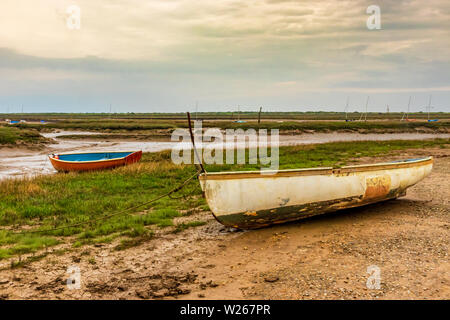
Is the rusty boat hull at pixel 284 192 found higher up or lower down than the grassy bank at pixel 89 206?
higher up

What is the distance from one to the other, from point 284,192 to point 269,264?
197cm

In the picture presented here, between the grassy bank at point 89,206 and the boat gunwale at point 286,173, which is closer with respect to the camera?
the boat gunwale at point 286,173

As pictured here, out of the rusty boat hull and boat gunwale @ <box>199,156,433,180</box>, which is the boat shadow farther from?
boat gunwale @ <box>199,156,433,180</box>

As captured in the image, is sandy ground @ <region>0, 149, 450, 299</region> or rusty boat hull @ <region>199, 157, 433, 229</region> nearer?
sandy ground @ <region>0, 149, 450, 299</region>

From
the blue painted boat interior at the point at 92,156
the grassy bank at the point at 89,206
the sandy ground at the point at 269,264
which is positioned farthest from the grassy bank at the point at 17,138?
the sandy ground at the point at 269,264

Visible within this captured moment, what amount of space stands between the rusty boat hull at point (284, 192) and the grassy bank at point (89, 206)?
1.97 m

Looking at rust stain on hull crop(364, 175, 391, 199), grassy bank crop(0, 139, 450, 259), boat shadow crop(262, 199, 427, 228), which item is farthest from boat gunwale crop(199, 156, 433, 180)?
grassy bank crop(0, 139, 450, 259)

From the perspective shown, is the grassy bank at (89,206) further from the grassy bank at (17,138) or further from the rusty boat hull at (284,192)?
the grassy bank at (17,138)

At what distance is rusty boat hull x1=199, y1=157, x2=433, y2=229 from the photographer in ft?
26.8

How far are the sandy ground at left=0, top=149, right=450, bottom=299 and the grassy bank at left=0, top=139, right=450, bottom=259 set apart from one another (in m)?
0.86

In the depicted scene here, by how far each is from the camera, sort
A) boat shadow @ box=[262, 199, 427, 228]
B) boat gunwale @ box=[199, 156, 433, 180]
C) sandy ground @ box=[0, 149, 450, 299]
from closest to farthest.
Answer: sandy ground @ box=[0, 149, 450, 299] < boat gunwale @ box=[199, 156, 433, 180] < boat shadow @ box=[262, 199, 427, 228]

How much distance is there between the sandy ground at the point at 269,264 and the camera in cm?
596

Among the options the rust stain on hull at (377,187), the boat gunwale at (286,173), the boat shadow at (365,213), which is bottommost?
the boat shadow at (365,213)

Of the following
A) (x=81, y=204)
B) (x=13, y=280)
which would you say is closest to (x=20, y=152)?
(x=81, y=204)
